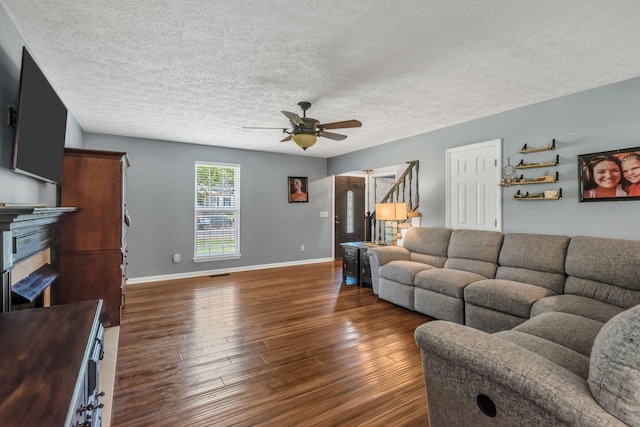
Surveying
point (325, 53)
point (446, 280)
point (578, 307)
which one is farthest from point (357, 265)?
point (325, 53)

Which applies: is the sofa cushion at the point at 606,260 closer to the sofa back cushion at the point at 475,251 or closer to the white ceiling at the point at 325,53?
the sofa back cushion at the point at 475,251

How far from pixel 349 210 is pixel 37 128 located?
624 centimetres

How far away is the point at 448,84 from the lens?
2926 millimetres

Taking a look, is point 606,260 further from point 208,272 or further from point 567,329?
point 208,272

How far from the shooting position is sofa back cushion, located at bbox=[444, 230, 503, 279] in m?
3.48

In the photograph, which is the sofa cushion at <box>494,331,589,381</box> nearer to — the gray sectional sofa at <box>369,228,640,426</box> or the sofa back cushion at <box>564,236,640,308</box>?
the gray sectional sofa at <box>369,228,640,426</box>

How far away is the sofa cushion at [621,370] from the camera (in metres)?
0.95

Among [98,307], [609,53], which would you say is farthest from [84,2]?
[609,53]

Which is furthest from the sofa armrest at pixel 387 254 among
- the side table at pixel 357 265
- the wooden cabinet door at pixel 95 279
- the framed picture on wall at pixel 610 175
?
the wooden cabinet door at pixel 95 279

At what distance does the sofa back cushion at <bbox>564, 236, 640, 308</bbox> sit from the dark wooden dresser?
136 inches

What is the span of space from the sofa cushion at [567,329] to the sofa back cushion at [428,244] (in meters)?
1.85

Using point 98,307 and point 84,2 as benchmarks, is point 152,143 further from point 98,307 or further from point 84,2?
point 98,307

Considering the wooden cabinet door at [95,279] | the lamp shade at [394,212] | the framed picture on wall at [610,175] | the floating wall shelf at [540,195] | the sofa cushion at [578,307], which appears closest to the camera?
the sofa cushion at [578,307]

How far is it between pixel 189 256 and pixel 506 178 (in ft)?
16.9
